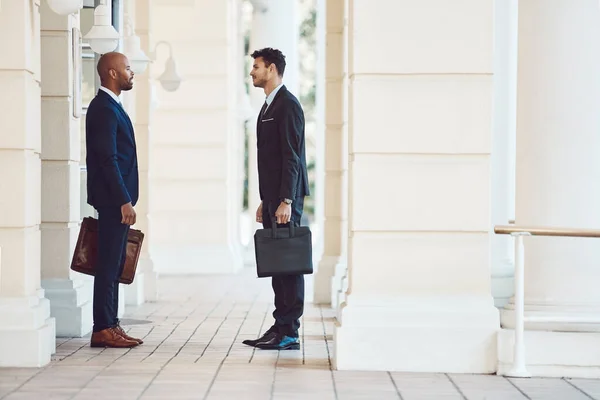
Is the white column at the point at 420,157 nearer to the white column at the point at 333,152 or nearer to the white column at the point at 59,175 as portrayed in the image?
the white column at the point at 59,175

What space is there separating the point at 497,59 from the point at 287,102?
275cm

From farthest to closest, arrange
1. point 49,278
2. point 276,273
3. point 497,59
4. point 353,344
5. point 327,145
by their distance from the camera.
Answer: point 327,145 < point 497,59 < point 49,278 < point 276,273 < point 353,344

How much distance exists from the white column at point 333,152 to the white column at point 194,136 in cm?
485

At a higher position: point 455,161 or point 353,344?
point 455,161

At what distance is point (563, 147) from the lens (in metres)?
7.25

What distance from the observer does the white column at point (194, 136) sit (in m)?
16.5

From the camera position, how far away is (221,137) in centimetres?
1664

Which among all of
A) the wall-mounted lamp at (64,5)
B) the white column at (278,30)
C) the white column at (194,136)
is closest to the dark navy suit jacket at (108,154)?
the wall-mounted lamp at (64,5)

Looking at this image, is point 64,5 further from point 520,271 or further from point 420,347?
point 520,271

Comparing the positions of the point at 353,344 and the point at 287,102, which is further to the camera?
the point at 287,102

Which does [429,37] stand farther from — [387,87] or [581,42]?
[581,42]

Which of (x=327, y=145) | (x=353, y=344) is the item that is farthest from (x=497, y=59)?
(x=353, y=344)

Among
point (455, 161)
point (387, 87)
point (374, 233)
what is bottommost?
point (374, 233)

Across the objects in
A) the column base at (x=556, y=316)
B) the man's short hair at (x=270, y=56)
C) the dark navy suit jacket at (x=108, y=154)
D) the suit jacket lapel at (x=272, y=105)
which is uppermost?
the man's short hair at (x=270, y=56)
